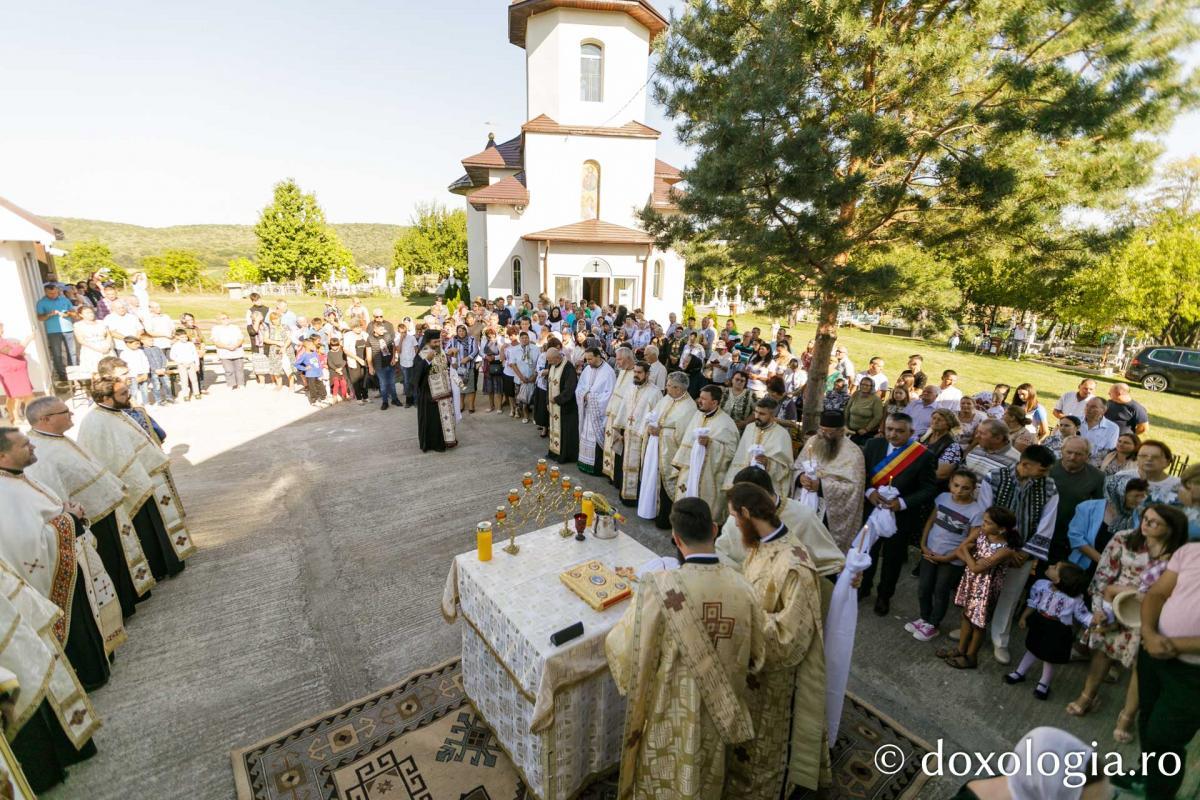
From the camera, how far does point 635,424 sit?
7.96m

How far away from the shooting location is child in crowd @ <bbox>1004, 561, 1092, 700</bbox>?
4.27 metres

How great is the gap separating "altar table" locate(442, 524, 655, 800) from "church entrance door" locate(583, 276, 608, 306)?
880 inches

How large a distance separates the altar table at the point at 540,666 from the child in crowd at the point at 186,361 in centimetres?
1281

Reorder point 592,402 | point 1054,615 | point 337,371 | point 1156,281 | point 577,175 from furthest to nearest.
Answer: point 577,175 → point 1156,281 → point 337,371 → point 592,402 → point 1054,615

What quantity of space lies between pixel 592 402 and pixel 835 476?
14.2ft

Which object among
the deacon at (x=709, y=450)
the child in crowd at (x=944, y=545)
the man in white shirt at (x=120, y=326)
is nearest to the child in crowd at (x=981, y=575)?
the child in crowd at (x=944, y=545)

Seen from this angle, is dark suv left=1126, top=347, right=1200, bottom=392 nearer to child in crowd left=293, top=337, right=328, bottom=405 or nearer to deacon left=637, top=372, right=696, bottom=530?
deacon left=637, top=372, right=696, bottom=530

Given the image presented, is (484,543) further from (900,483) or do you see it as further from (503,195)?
(503,195)

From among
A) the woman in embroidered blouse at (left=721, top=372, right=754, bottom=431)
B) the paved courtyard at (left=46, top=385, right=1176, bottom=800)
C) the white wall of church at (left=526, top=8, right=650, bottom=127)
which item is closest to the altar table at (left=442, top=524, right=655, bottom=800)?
the paved courtyard at (left=46, top=385, right=1176, bottom=800)

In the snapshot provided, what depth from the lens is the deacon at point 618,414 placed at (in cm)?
835

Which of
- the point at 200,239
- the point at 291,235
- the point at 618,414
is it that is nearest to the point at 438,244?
the point at 291,235

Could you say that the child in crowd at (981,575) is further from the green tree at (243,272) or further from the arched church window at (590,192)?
the green tree at (243,272)

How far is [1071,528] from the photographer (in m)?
4.95

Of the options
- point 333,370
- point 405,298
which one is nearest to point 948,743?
point 333,370
